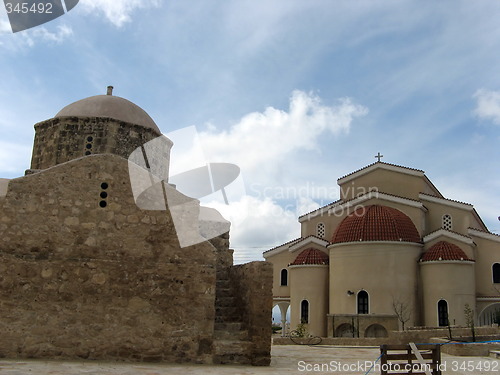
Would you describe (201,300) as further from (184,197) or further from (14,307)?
(14,307)

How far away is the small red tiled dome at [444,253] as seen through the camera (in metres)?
22.7

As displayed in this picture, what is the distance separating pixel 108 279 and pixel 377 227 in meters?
17.1

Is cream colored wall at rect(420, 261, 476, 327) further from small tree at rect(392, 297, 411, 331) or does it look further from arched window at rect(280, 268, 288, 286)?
arched window at rect(280, 268, 288, 286)

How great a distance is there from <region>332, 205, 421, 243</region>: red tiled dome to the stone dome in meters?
13.7

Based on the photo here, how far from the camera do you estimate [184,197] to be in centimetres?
942

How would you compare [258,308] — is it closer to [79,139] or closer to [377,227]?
[79,139]

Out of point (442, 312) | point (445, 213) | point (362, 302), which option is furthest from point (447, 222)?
point (362, 302)

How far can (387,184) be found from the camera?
90.9 feet

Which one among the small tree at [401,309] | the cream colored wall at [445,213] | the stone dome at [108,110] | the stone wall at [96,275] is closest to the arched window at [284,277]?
→ the small tree at [401,309]

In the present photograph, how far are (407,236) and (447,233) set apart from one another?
228 centimetres

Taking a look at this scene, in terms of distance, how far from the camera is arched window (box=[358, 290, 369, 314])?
22.7m

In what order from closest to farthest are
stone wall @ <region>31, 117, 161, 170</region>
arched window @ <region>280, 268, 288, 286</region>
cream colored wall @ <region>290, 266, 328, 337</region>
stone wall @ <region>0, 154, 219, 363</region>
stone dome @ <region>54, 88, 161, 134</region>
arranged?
stone wall @ <region>0, 154, 219, 363</region>, stone wall @ <region>31, 117, 161, 170</region>, stone dome @ <region>54, 88, 161, 134</region>, cream colored wall @ <region>290, 266, 328, 337</region>, arched window @ <region>280, 268, 288, 286</region>

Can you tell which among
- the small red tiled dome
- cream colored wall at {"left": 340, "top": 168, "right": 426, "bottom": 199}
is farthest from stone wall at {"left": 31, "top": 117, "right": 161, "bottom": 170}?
cream colored wall at {"left": 340, "top": 168, "right": 426, "bottom": 199}

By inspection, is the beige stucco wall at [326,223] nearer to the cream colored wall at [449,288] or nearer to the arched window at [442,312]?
the cream colored wall at [449,288]
